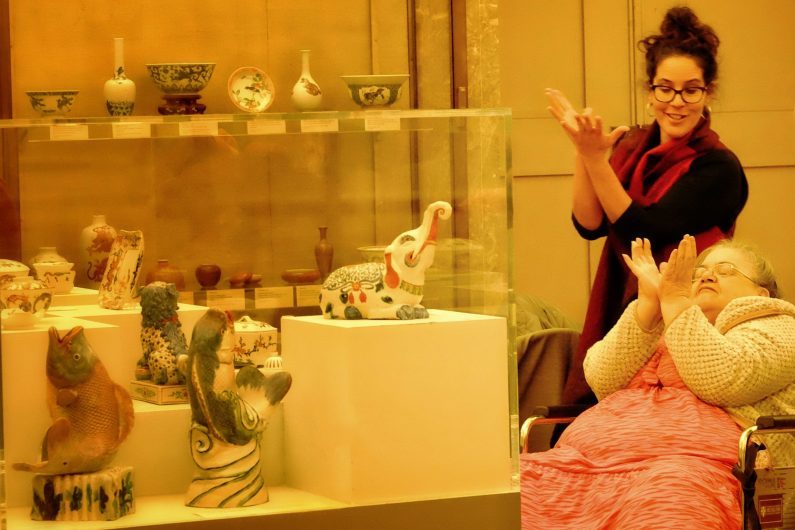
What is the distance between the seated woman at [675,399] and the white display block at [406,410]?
75 centimetres

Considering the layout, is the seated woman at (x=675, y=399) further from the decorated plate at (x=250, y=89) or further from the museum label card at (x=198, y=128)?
the decorated plate at (x=250, y=89)

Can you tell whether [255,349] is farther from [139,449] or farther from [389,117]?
[389,117]

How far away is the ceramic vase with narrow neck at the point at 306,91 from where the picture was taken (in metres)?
4.29

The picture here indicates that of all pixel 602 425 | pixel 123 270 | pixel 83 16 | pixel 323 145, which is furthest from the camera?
pixel 83 16

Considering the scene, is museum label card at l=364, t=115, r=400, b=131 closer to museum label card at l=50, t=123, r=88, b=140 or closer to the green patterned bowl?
museum label card at l=50, t=123, r=88, b=140

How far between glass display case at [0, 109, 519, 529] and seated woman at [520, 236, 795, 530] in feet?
2.53

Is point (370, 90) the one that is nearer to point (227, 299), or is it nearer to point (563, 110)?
point (563, 110)

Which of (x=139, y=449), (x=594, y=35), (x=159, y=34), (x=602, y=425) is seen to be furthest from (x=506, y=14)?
(x=139, y=449)

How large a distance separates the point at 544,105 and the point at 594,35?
0.38 metres

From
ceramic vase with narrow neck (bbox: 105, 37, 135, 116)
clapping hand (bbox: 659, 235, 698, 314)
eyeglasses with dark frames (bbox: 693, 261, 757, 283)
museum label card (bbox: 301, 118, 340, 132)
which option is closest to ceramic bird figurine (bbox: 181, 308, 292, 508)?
museum label card (bbox: 301, 118, 340, 132)

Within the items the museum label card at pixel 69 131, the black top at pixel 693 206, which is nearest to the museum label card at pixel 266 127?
the museum label card at pixel 69 131

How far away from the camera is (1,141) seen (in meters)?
1.56

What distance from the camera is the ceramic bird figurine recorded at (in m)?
1.63

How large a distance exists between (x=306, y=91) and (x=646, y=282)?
1.98m
